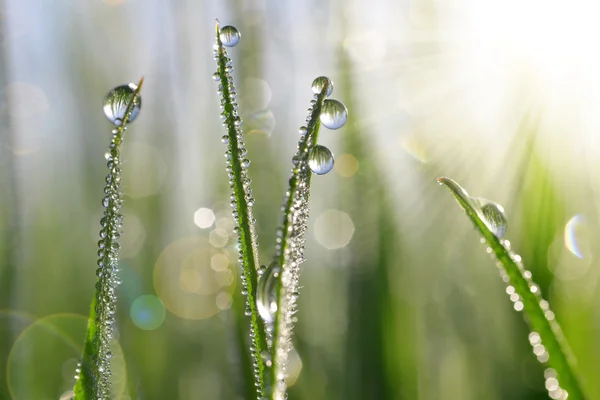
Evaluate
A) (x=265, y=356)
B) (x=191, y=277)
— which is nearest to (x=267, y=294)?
(x=265, y=356)

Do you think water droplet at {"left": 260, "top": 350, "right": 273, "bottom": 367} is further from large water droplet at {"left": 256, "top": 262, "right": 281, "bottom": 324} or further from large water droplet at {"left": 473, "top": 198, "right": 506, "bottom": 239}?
large water droplet at {"left": 473, "top": 198, "right": 506, "bottom": 239}

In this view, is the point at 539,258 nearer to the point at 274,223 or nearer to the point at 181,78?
the point at 274,223

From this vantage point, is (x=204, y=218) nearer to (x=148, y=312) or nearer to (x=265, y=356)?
(x=148, y=312)

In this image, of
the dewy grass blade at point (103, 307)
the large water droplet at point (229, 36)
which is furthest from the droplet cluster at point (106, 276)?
the large water droplet at point (229, 36)

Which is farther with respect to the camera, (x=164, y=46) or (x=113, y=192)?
(x=164, y=46)

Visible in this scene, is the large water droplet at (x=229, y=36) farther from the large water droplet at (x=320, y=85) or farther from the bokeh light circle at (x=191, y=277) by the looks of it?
the bokeh light circle at (x=191, y=277)

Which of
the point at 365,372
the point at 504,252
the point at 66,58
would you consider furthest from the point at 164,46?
the point at 504,252
